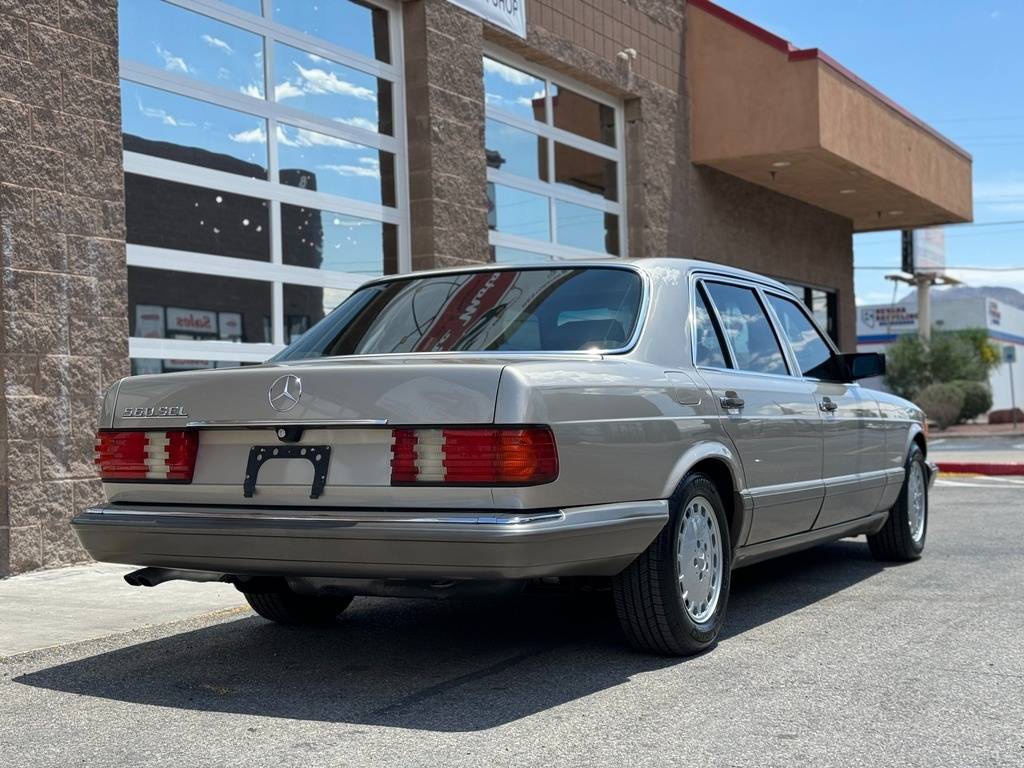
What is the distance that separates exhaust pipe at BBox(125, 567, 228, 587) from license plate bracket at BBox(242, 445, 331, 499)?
1.23ft

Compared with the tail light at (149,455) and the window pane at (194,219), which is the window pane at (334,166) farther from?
the tail light at (149,455)

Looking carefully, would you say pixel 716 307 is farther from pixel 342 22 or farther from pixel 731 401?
pixel 342 22

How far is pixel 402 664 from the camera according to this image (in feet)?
16.3

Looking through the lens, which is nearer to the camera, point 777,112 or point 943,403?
point 777,112

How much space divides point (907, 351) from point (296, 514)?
39559 mm

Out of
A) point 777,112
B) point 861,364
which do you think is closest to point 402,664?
point 861,364

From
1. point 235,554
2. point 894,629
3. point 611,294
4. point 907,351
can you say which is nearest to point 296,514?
point 235,554

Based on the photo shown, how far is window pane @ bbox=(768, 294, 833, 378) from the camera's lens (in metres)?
6.51

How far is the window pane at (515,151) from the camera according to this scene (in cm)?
1301

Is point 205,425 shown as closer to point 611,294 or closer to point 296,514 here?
point 296,514

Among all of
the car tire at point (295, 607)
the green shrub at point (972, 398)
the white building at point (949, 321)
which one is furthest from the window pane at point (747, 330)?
the white building at point (949, 321)

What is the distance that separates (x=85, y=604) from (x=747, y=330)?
3658 millimetres

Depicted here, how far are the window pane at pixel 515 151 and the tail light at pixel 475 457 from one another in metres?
8.65

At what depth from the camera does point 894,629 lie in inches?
219
